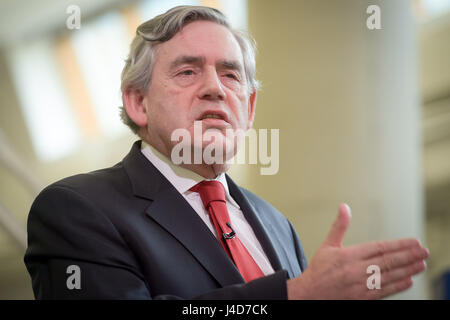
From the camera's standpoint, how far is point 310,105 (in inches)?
117

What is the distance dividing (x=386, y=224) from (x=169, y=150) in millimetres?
2073

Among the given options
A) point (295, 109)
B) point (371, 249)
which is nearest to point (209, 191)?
point (371, 249)

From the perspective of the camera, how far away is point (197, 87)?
1.32 metres

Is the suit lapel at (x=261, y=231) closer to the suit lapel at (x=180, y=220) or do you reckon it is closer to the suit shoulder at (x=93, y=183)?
the suit lapel at (x=180, y=220)

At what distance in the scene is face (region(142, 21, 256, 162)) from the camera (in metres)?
1.30

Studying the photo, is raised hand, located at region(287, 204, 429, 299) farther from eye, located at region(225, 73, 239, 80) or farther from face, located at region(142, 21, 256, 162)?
eye, located at region(225, 73, 239, 80)

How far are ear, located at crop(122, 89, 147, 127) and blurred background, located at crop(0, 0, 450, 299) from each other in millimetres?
1190

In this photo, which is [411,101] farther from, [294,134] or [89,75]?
[89,75]

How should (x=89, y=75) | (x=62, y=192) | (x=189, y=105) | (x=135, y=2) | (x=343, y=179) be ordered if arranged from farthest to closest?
(x=343, y=179) < (x=89, y=75) < (x=135, y=2) < (x=189, y=105) < (x=62, y=192)

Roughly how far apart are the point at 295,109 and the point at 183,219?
1811 millimetres

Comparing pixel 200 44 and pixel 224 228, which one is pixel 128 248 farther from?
pixel 200 44

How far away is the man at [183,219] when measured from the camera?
3.27 feet

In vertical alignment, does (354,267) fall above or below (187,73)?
below

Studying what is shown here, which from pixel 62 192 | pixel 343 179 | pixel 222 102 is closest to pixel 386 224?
pixel 343 179
